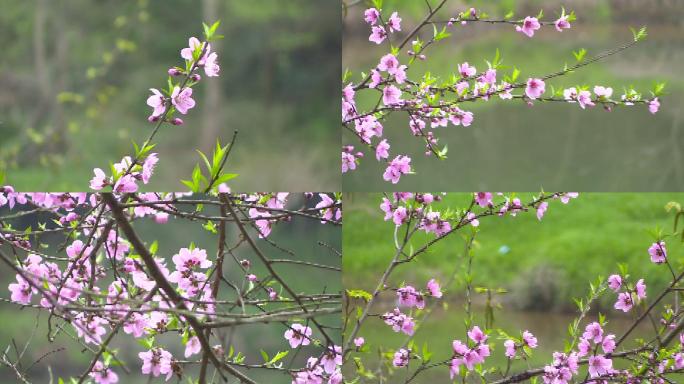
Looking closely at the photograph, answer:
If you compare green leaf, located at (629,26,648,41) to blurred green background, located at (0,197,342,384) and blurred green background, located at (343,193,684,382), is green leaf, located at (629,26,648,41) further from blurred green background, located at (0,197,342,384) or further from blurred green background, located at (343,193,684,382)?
blurred green background, located at (0,197,342,384)

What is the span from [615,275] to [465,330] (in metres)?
0.31

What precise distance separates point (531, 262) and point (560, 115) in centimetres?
30

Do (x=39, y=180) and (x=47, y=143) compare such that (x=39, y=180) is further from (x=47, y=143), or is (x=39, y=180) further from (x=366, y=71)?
(x=366, y=71)

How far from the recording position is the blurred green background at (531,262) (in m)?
1.34

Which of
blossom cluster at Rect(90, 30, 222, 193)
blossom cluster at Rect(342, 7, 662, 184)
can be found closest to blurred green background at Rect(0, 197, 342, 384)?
blossom cluster at Rect(342, 7, 662, 184)

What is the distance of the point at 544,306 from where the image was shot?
4.40 ft

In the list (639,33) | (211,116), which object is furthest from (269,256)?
(639,33)

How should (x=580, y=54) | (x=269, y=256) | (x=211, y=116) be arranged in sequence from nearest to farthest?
(x=580, y=54), (x=269, y=256), (x=211, y=116)

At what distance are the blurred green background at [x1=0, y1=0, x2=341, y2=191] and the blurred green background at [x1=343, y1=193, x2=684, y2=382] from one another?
19 centimetres

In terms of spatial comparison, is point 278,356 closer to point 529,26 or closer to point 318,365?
point 318,365

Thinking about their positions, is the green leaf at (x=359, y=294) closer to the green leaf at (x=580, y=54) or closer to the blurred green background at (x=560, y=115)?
the blurred green background at (x=560, y=115)

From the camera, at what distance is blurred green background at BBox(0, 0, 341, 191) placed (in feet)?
4.95

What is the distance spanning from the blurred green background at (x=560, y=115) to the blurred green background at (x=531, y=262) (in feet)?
0.16

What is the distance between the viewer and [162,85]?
1.66 meters
